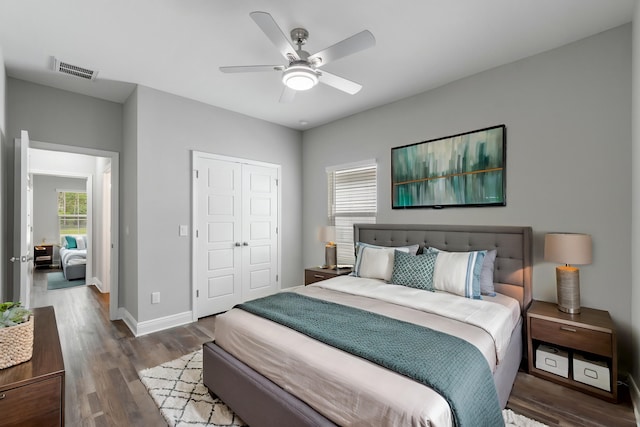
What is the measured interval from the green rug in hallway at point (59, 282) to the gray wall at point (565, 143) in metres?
6.70

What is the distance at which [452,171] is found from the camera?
3.28 m

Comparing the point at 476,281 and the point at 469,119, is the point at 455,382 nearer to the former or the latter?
the point at 476,281

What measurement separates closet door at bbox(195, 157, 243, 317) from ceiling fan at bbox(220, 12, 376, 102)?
1920 mm

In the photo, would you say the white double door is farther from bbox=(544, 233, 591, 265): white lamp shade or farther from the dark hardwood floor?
bbox=(544, 233, 591, 265): white lamp shade

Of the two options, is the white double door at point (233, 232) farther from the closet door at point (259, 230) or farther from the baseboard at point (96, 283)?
the baseboard at point (96, 283)

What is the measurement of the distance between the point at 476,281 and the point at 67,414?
3260mm

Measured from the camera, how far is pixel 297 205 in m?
5.11

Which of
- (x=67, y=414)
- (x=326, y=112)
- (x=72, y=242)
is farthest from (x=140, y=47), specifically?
(x=72, y=242)

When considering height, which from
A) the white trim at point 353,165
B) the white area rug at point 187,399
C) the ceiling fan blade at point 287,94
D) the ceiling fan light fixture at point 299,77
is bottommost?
the white area rug at point 187,399

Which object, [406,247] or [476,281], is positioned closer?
[476,281]

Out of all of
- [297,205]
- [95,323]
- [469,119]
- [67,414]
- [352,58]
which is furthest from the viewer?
[297,205]

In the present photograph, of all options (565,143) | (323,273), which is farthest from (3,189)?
(565,143)

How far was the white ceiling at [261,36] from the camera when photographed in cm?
212

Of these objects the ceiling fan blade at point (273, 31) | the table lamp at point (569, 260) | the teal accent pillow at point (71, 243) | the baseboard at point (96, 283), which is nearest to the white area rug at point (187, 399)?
the table lamp at point (569, 260)
